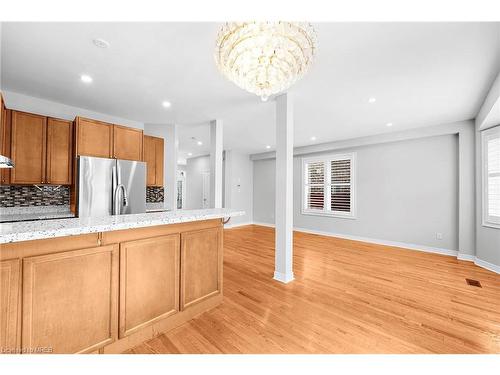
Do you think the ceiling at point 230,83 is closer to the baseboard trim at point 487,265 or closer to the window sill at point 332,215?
the baseboard trim at point 487,265

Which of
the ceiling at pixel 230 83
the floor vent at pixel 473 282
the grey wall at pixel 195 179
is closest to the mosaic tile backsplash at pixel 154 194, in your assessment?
the ceiling at pixel 230 83

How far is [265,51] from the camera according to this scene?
1428mm

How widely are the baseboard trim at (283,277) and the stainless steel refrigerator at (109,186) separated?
2.44 m

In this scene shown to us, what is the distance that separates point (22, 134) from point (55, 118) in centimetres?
46

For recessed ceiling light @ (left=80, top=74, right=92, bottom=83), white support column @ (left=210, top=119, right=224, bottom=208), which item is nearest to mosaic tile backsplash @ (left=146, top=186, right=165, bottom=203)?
white support column @ (left=210, top=119, right=224, bottom=208)

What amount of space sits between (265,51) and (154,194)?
4124mm

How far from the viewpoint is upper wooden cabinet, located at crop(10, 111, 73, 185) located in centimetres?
289

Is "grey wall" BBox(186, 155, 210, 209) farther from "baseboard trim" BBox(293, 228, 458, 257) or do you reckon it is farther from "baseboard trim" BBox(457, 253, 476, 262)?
"baseboard trim" BBox(457, 253, 476, 262)

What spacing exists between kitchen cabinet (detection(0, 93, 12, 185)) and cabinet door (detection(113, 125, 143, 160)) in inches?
46.2

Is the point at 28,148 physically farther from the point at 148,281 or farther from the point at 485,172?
the point at 485,172

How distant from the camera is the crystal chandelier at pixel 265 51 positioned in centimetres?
139

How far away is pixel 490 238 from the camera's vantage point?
12.1 feet

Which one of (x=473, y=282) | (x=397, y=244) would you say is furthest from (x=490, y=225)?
(x=397, y=244)

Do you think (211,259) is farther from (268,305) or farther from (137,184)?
(137,184)
